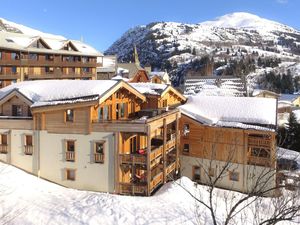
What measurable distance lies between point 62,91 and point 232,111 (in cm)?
1428

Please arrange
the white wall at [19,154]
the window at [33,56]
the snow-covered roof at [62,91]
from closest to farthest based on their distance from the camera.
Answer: the snow-covered roof at [62,91], the white wall at [19,154], the window at [33,56]

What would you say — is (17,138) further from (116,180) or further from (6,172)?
(116,180)

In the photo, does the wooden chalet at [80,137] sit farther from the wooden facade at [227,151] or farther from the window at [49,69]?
the window at [49,69]

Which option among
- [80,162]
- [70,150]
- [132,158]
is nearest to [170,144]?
[132,158]

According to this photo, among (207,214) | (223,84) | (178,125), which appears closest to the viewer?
(207,214)

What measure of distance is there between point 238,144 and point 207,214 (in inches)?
358

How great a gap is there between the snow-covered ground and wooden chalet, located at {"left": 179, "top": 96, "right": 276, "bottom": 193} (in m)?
4.56

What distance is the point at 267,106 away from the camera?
29.8 metres

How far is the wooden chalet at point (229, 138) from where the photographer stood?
2759 centimetres

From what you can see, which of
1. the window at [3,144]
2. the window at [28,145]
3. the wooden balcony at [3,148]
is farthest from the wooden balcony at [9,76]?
the window at [28,145]

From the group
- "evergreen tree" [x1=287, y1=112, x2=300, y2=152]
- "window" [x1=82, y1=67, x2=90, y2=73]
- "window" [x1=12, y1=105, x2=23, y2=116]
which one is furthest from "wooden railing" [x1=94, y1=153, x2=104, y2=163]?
"window" [x1=82, y1=67, x2=90, y2=73]

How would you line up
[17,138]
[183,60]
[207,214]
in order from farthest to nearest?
[183,60] < [17,138] < [207,214]

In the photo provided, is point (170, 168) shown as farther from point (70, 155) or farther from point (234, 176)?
point (70, 155)

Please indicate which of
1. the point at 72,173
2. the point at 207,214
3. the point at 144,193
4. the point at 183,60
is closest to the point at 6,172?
the point at 72,173
